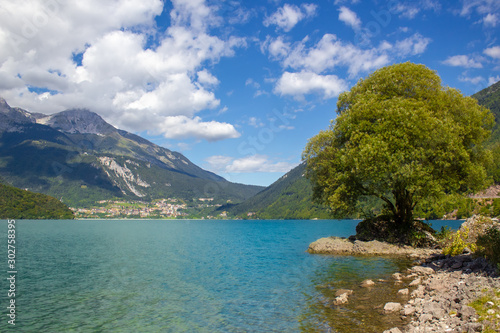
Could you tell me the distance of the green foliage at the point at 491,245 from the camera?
16.3m

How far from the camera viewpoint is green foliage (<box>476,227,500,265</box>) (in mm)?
16266

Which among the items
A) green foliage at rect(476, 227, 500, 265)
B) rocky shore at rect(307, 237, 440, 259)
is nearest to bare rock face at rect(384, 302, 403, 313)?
green foliage at rect(476, 227, 500, 265)

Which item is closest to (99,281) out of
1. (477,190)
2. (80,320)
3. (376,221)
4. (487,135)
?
(80,320)

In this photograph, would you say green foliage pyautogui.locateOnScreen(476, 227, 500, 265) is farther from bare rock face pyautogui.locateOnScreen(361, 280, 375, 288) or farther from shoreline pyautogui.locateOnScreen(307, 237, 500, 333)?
bare rock face pyautogui.locateOnScreen(361, 280, 375, 288)

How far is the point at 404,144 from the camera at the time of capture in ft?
104

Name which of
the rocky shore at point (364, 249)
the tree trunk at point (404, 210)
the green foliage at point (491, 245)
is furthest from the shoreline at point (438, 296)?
the tree trunk at point (404, 210)

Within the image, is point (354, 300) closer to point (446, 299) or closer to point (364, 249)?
point (446, 299)

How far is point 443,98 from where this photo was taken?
36.8 meters

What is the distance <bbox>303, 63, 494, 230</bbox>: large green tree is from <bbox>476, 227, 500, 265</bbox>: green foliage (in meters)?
13.0

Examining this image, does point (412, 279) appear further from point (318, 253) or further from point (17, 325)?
point (17, 325)

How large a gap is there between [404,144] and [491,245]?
54.2 feet

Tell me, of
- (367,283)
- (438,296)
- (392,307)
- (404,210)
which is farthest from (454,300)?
(404,210)

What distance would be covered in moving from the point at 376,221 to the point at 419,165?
47.7 feet

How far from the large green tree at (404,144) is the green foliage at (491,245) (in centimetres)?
1296
